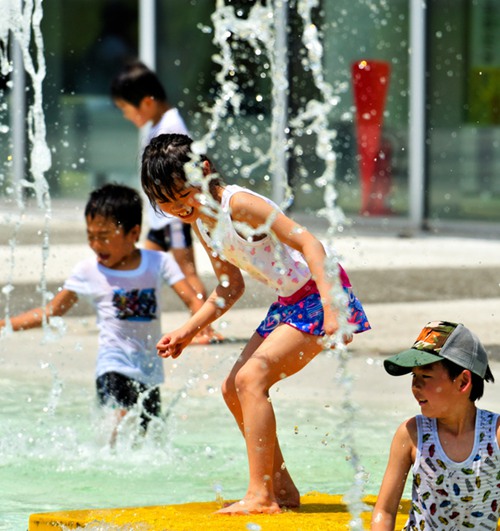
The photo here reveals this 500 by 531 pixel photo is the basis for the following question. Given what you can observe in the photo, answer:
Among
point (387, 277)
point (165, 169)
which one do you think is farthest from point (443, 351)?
point (387, 277)

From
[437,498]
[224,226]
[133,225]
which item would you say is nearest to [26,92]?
[133,225]

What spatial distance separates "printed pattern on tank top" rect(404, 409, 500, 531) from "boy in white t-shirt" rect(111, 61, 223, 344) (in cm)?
418

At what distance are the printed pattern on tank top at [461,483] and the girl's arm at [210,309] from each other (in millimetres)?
1045

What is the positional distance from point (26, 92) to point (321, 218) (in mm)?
3776

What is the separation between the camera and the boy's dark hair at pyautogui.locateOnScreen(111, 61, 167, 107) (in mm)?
7578

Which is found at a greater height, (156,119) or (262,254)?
(156,119)

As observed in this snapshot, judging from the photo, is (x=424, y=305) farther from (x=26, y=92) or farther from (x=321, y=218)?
(x=26, y=92)

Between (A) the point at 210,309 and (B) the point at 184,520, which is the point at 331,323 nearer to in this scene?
(A) the point at 210,309

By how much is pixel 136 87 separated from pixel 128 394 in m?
2.76

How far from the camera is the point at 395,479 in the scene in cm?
325

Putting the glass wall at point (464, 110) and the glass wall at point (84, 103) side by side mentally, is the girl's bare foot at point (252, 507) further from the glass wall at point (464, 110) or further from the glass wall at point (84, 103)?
the glass wall at point (84, 103)

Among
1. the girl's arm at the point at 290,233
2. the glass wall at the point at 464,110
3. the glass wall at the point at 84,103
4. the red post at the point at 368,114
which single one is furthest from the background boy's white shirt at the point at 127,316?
the glass wall at the point at 84,103

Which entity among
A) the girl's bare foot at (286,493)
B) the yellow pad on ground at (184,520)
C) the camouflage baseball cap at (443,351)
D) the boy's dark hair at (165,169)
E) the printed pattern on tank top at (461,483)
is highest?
the boy's dark hair at (165,169)

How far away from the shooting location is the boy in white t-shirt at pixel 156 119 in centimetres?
748
